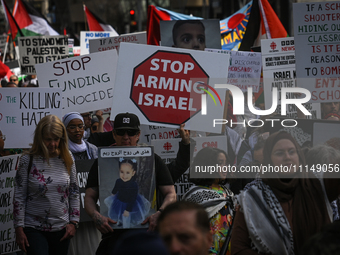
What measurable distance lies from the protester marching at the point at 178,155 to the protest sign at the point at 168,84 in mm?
11

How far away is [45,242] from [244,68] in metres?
5.36

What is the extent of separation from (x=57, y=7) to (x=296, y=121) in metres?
67.4

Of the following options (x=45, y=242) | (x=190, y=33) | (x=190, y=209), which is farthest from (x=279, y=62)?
(x=190, y=209)

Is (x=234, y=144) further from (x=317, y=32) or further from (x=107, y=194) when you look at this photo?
(x=107, y=194)

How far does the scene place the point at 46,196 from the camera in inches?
186

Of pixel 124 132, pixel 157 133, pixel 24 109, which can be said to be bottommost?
pixel 157 133

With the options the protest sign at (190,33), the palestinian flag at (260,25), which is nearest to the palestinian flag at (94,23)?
the palestinian flag at (260,25)

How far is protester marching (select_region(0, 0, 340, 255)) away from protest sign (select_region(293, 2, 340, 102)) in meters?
0.01

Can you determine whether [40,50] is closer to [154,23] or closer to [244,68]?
[154,23]

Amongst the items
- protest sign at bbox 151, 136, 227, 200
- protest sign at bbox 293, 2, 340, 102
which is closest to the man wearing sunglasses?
protest sign at bbox 151, 136, 227, 200

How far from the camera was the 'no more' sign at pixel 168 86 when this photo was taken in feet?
18.1

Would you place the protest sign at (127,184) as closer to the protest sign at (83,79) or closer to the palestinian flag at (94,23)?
the protest sign at (83,79)

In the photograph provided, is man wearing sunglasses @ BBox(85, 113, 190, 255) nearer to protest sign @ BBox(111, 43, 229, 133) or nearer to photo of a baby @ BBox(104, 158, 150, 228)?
photo of a baby @ BBox(104, 158, 150, 228)

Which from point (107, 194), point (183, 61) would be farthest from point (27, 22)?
point (107, 194)
